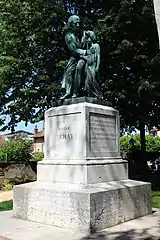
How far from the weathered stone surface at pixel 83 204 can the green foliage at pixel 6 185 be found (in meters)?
8.91

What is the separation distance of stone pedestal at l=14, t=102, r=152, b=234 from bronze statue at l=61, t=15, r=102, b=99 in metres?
0.45

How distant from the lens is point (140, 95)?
542 inches

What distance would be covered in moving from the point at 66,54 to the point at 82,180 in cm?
1015

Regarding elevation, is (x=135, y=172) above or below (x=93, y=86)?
below

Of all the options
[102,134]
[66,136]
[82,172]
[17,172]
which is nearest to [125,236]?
[82,172]

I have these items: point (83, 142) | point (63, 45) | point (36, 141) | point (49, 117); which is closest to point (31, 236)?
point (83, 142)

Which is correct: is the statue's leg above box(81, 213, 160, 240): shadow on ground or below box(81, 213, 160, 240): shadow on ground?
above

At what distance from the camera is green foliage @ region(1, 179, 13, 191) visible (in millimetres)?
15490

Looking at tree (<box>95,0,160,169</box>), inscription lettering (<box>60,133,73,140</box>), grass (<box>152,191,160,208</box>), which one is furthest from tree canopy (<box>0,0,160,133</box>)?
inscription lettering (<box>60,133,73,140</box>)

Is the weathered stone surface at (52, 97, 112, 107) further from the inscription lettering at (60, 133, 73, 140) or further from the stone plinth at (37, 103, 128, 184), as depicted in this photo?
the inscription lettering at (60, 133, 73, 140)

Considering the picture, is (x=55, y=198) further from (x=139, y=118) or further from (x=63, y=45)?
Answer: (x=63, y=45)

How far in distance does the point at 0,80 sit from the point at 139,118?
6.01 metres

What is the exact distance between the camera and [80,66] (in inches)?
277

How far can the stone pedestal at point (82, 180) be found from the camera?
5777 mm
